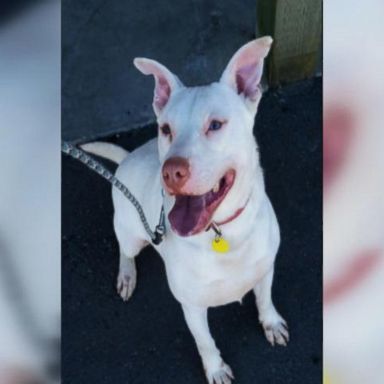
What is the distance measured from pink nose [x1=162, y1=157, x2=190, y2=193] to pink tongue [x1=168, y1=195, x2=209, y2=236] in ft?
0.27

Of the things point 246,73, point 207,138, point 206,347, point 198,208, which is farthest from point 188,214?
point 206,347

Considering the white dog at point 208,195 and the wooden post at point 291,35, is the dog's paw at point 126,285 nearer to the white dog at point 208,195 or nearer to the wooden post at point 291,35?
the white dog at point 208,195

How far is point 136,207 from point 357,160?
16.1 inches

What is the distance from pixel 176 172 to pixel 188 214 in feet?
0.40

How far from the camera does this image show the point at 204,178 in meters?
1.30

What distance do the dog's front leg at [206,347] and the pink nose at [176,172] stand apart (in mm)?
414

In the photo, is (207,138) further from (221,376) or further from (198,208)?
(221,376)

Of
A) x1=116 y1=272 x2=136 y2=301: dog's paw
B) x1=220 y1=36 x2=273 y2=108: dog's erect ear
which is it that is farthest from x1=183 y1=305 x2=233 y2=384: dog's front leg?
x1=220 y1=36 x2=273 y2=108: dog's erect ear

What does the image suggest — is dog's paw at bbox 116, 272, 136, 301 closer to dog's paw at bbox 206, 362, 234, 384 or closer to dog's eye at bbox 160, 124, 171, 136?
→ dog's paw at bbox 206, 362, 234, 384

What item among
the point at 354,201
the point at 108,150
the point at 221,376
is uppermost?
the point at 354,201

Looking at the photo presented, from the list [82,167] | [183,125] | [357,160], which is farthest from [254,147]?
[82,167]

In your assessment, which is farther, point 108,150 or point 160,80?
point 108,150

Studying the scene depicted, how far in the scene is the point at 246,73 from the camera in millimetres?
1385

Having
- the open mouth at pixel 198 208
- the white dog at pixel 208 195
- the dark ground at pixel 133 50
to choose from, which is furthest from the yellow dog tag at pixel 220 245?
the dark ground at pixel 133 50
